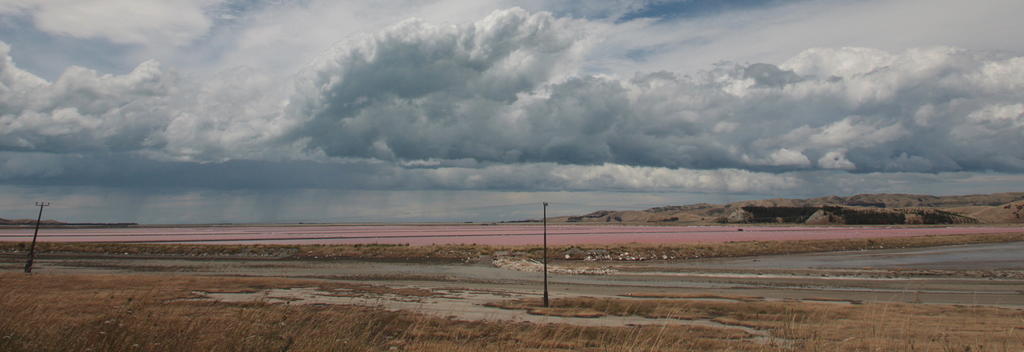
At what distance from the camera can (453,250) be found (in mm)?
71375

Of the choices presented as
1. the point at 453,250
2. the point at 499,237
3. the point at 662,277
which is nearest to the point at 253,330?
the point at 662,277

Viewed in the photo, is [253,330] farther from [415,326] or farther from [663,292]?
[663,292]

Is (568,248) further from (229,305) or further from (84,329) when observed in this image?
(84,329)

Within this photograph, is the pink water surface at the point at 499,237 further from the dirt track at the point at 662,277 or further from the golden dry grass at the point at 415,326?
the golden dry grass at the point at 415,326

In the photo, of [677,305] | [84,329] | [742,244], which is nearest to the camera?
[84,329]

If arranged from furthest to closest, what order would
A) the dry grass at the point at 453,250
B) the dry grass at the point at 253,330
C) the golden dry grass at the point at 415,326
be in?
the dry grass at the point at 453,250, the golden dry grass at the point at 415,326, the dry grass at the point at 253,330

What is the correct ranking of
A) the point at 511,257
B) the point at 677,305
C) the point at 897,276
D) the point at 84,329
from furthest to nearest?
the point at 511,257, the point at 897,276, the point at 677,305, the point at 84,329

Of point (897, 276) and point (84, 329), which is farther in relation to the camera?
point (897, 276)

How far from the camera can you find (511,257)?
214 feet

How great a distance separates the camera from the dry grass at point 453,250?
67.9 m

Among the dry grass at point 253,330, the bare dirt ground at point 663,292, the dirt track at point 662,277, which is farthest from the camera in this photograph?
the dirt track at point 662,277

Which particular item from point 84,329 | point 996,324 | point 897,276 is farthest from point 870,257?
point 84,329

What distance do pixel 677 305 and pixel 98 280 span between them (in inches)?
1468

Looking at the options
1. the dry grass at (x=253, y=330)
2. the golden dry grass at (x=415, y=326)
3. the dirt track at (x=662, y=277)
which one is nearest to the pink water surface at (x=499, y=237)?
the dirt track at (x=662, y=277)
